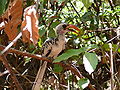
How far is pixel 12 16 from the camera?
3.34 ft

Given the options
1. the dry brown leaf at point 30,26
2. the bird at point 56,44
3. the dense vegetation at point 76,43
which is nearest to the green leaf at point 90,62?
the dry brown leaf at point 30,26

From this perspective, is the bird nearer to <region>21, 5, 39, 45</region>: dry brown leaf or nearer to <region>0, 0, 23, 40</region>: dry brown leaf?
<region>0, 0, 23, 40</region>: dry brown leaf

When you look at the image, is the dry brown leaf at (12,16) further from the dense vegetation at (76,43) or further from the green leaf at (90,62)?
the dense vegetation at (76,43)

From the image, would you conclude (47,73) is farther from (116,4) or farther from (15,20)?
(15,20)

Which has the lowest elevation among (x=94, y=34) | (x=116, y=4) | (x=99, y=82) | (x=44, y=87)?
(x=99, y=82)

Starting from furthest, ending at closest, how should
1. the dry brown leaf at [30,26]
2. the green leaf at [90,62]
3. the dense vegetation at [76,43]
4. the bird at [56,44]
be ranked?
1. the bird at [56,44]
2. the dense vegetation at [76,43]
3. the green leaf at [90,62]
4. the dry brown leaf at [30,26]

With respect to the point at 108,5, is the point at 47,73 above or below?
below

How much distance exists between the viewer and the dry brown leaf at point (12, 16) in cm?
99

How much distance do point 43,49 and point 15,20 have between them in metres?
0.77

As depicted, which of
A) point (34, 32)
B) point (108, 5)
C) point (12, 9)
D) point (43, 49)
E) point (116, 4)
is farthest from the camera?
point (108, 5)

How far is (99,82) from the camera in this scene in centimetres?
200

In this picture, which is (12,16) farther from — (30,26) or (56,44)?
(56,44)

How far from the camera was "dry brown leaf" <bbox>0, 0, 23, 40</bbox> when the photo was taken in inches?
39.2

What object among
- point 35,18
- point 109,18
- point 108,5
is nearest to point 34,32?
point 35,18
